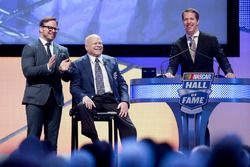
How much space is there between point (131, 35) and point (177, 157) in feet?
16.1

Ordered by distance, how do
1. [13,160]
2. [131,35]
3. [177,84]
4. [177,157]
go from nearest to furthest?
[13,160]
[177,157]
[177,84]
[131,35]

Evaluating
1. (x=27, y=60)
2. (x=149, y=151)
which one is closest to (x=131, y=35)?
(x=27, y=60)

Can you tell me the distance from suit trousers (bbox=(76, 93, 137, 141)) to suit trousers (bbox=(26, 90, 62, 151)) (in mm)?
228

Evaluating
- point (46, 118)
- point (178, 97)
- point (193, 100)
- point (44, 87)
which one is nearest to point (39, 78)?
point (44, 87)

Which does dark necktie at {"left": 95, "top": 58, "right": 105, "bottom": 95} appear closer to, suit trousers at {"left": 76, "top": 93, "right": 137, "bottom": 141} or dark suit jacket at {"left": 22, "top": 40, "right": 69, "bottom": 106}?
suit trousers at {"left": 76, "top": 93, "right": 137, "bottom": 141}

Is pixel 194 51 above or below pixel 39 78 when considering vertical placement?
above

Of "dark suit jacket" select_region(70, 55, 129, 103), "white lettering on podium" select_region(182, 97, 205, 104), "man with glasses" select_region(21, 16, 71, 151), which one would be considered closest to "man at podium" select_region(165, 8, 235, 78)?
"dark suit jacket" select_region(70, 55, 129, 103)

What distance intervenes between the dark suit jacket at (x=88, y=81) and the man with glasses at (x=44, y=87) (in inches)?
4.9

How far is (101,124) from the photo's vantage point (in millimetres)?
6355

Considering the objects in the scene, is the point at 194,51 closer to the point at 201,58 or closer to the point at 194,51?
the point at 194,51

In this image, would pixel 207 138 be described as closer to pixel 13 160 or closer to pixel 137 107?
pixel 137 107

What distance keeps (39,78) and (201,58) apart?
4.71 ft

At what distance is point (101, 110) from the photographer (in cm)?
464

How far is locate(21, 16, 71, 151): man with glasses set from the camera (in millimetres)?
4504
